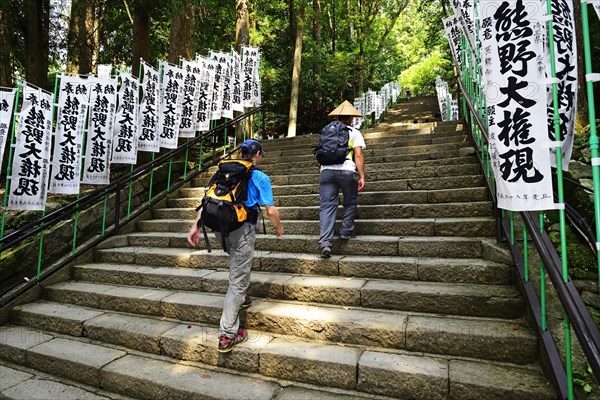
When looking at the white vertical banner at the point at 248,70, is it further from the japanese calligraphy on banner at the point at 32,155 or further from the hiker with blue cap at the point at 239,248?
the hiker with blue cap at the point at 239,248

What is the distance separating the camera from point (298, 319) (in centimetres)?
325

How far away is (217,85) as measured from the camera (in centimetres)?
775

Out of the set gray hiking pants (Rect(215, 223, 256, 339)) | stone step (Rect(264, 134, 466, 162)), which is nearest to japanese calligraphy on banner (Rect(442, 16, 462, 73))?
stone step (Rect(264, 134, 466, 162))

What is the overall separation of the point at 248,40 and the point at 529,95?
328 inches

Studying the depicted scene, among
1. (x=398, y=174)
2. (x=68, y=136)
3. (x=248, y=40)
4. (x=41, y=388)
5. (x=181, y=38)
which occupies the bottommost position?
(x=41, y=388)

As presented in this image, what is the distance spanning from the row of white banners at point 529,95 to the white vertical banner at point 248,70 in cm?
682

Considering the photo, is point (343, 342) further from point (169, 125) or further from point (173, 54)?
point (173, 54)

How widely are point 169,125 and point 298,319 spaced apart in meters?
4.95

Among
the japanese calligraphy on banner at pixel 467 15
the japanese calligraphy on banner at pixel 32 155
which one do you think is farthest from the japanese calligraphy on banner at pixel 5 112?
the japanese calligraphy on banner at pixel 467 15

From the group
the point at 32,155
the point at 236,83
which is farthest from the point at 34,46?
the point at 236,83

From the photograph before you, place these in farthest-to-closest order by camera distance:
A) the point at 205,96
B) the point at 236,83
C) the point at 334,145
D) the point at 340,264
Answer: the point at 236,83
the point at 205,96
the point at 334,145
the point at 340,264

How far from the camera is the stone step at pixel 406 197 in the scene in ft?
15.6

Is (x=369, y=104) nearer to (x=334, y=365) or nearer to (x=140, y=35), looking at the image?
(x=140, y=35)

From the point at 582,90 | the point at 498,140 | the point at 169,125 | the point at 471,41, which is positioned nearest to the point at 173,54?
the point at 169,125
